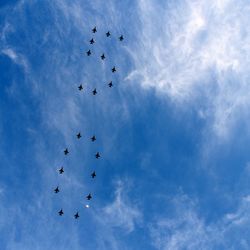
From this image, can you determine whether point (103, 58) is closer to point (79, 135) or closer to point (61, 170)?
point (79, 135)

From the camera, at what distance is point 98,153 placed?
5556 inches

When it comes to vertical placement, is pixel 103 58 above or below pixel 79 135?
above

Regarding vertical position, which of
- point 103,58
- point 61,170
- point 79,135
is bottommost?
point 61,170

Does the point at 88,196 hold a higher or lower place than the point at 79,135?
lower

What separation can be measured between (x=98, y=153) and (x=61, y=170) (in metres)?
15.0

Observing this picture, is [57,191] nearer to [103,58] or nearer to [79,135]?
[79,135]

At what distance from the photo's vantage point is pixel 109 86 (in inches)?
5704

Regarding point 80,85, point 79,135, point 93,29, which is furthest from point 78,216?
point 93,29

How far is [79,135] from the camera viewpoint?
141000 mm

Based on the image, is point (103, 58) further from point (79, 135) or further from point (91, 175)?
point (91, 175)

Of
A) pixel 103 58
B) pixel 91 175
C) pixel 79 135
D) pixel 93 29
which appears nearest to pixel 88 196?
pixel 91 175

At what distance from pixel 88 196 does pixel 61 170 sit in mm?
13907

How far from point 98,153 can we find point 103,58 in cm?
3671

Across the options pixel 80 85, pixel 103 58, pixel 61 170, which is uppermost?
pixel 103 58
